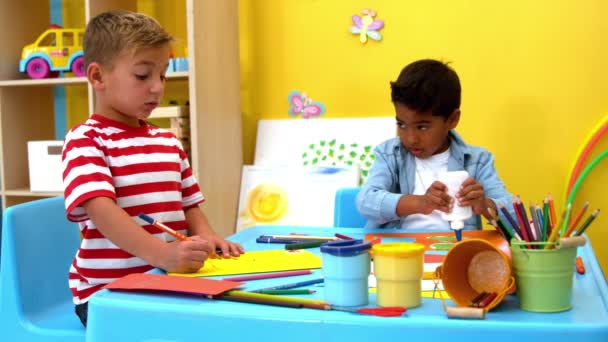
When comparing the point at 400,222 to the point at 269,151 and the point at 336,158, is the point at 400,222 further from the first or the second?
the point at 269,151

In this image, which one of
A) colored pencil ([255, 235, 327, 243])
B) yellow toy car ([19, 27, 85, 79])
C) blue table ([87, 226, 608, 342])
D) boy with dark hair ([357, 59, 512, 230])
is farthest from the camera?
yellow toy car ([19, 27, 85, 79])

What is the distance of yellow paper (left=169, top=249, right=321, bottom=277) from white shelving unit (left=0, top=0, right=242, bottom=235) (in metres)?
1.12

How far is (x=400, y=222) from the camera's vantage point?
1477mm

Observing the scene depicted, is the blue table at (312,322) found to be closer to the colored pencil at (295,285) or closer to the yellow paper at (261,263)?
the colored pencil at (295,285)

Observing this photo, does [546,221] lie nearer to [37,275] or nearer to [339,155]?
[37,275]

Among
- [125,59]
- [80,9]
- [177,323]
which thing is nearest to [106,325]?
[177,323]

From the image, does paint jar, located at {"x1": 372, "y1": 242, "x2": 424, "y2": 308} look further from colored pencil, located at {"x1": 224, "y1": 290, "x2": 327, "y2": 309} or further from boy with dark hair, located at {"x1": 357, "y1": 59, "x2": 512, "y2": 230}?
boy with dark hair, located at {"x1": 357, "y1": 59, "x2": 512, "y2": 230}

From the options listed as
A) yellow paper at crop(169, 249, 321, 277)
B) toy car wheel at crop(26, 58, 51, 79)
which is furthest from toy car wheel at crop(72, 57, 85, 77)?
yellow paper at crop(169, 249, 321, 277)

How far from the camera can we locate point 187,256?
90cm

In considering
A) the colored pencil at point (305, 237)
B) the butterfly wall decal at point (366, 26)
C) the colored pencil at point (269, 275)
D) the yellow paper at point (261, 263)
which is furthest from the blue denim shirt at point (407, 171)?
the butterfly wall decal at point (366, 26)

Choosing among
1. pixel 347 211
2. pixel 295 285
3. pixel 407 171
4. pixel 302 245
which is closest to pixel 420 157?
pixel 407 171

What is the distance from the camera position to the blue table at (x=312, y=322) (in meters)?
0.60

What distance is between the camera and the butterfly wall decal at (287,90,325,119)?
2.39m

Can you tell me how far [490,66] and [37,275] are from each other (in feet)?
5.24
